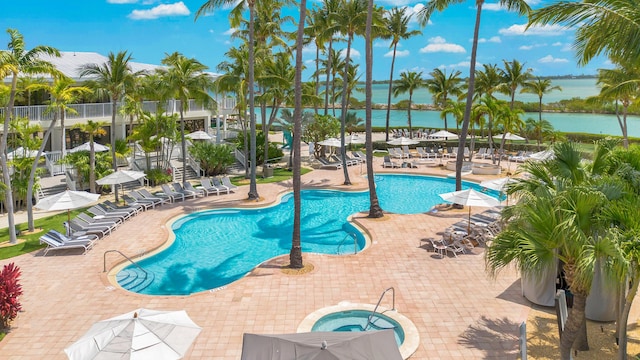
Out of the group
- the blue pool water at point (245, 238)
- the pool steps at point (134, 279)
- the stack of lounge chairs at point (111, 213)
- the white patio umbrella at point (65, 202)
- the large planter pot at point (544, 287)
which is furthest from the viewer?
the white patio umbrella at point (65, 202)

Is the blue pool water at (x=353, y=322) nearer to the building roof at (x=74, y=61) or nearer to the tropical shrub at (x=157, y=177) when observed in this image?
the tropical shrub at (x=157, y=177)

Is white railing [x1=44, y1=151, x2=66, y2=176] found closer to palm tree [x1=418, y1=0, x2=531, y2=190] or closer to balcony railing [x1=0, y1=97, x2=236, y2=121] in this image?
balcony railing [x1=0, y1=97, x2=236, y2=121]

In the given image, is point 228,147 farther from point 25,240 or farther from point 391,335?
point 391,335

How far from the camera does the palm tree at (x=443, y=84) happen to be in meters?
47.6

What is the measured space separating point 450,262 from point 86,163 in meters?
18.9

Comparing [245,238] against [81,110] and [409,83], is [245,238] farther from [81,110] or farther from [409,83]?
[409,83]

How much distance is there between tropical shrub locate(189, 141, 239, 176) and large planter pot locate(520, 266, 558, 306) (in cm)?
2162

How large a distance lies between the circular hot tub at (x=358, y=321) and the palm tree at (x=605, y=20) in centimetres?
673

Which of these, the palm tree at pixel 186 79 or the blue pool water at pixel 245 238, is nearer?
the blue pool water at pixel 245 238

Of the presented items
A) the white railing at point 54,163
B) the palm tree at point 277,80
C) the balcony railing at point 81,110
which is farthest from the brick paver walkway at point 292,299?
the palm tree at point 277,80

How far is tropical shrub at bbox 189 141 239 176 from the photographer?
2919 centimetres

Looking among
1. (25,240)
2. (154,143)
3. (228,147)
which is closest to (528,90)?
(228,147)

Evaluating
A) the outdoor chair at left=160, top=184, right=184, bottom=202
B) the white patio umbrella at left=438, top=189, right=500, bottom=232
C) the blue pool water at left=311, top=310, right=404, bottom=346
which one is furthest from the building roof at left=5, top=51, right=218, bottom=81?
the blue pool water at left=311, top=310, right=404, bottom=346

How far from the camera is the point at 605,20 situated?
25.6ft
